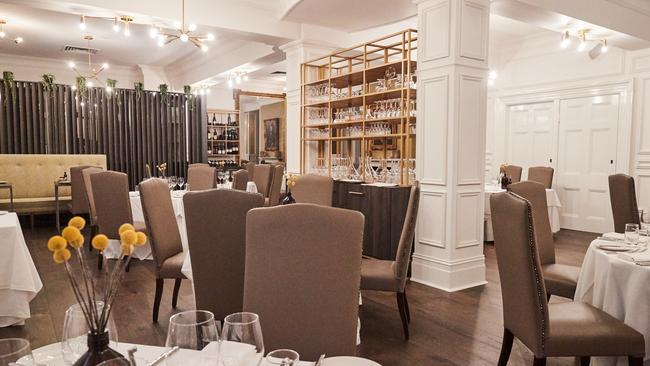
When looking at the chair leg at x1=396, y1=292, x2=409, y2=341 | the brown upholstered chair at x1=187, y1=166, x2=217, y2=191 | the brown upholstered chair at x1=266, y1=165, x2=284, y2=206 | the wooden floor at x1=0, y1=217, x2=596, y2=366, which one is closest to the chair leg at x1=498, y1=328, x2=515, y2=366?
the wooden floor at x1=0, y1=217, x2=596, y2=366

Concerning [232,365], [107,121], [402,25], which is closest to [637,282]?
[232,365]

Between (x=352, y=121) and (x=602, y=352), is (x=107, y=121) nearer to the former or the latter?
(x=352, y=121)

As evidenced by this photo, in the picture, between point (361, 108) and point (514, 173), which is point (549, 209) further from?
point (361, 108)

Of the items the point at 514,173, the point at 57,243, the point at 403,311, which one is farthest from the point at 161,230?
the point at 514,173

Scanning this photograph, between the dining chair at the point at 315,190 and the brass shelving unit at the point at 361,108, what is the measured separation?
0.95 m

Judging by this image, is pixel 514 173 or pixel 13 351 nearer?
pixel 13 351

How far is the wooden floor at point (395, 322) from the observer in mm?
2898

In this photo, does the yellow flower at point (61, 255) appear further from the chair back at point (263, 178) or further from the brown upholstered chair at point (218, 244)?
the chair back at point (263, 178)

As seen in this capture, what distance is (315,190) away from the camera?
14.1ft

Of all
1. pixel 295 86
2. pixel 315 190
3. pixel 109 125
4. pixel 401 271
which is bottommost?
pixel 401 271

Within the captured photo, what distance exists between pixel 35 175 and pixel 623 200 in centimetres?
856

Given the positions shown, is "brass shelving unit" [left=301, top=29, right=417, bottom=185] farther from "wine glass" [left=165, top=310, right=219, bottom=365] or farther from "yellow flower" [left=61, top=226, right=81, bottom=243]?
"yellow flower" [left=61, top=226, right=81, bottom=243]

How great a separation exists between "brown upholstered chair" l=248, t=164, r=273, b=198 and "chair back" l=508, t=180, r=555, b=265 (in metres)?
3.69

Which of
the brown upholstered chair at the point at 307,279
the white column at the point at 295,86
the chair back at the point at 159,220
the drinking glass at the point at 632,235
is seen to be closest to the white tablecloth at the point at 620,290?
the drinking glass at the point at 632,235
